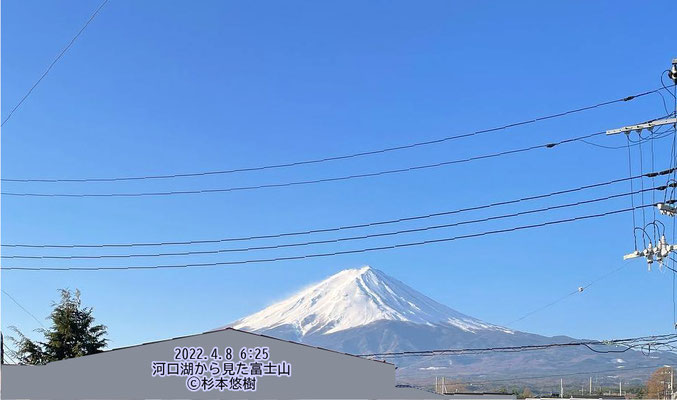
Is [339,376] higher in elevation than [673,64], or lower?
lower

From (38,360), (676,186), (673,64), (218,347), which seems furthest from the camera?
(38,360)

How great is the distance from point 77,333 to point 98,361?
27.8 meters

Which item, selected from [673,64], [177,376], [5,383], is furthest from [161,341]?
[673,64]

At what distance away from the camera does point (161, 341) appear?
2502 centimetres

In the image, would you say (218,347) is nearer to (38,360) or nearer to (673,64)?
(673,64)

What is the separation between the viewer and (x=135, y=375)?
986 inches

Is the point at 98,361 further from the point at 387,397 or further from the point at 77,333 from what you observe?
the point at 77,333

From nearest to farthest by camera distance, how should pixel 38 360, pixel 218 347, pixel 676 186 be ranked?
pixel 218 347, pixel 676 186, pixel 38 360

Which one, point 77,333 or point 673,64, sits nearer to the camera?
point 673,64

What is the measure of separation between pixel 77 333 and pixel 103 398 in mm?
27812

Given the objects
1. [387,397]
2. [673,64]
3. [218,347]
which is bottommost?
[387,397]

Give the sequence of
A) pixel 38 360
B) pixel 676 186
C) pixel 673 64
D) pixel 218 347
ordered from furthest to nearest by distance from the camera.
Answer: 1. pixel 38 360
2. pixel 676 186
3. pixel 218 347
4. pixel 673 64

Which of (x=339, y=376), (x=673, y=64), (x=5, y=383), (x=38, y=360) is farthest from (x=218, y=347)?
(x=38, y=360)

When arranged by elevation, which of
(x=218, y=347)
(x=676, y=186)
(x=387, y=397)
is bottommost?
(x=387, y=397)
